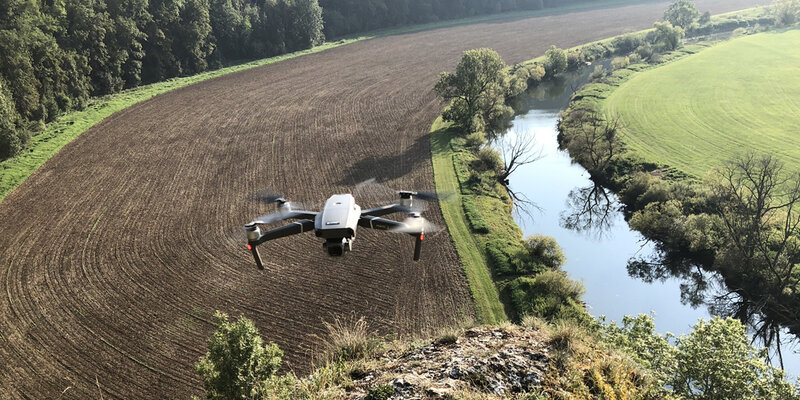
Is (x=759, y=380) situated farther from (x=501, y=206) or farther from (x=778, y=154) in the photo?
(x=778, y=154)

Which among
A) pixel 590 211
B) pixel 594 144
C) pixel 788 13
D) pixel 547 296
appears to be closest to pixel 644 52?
pixel 788 13

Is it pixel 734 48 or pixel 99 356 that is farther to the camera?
pixel 734 48

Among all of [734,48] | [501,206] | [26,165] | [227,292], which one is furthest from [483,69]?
[734,48]

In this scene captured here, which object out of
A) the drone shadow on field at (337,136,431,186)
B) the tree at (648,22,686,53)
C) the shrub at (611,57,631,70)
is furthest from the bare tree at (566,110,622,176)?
the tree at (648,22,686,53)

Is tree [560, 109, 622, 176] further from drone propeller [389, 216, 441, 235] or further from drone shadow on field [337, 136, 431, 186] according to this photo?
drone propeller [389, 216, 441, 235]

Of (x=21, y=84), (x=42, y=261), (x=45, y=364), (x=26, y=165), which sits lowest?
(x=45, y=364)
